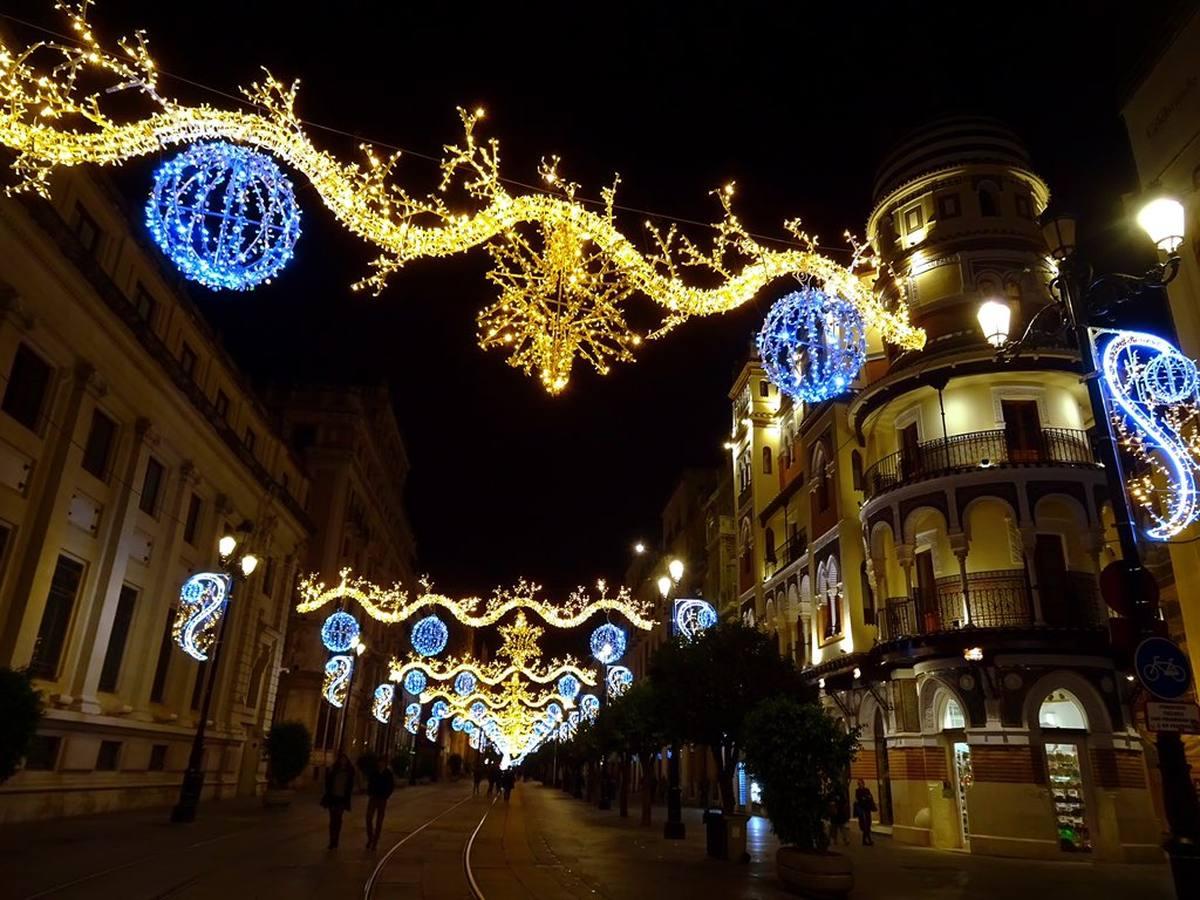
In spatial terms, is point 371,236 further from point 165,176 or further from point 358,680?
point 358,680

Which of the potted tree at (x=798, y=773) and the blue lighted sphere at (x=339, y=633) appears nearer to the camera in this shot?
the potted tree at (x=798, y=773)

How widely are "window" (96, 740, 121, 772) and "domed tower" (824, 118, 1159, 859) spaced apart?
72.8ft

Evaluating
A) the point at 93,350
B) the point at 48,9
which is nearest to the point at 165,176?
the point at 48,9

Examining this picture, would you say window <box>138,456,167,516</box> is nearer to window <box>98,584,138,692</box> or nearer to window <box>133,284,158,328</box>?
window <box>98,584,138,692</box>

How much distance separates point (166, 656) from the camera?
2642cm

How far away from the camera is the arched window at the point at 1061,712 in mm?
21859

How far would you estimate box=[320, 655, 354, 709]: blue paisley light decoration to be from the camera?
37550 millimetres

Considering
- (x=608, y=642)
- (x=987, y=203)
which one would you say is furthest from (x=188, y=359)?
(x=987, y=203)

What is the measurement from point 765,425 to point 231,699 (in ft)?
89.6

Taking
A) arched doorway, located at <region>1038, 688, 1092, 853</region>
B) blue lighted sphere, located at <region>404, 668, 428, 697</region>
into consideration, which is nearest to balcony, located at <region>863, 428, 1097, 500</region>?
arched doorway, located at <region>1038, 688, 1092, 853</region>

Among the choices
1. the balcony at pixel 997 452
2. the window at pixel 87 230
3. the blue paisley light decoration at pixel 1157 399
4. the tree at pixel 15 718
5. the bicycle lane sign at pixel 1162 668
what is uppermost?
Answer: the window at pixel 87 230

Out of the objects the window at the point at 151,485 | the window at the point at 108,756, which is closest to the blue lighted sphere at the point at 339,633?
the window at the point at 151,485

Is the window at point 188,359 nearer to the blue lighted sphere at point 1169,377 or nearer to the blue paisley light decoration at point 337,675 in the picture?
the blue paisley light decoration at point 337,675

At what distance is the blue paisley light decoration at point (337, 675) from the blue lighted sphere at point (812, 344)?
3011cm
